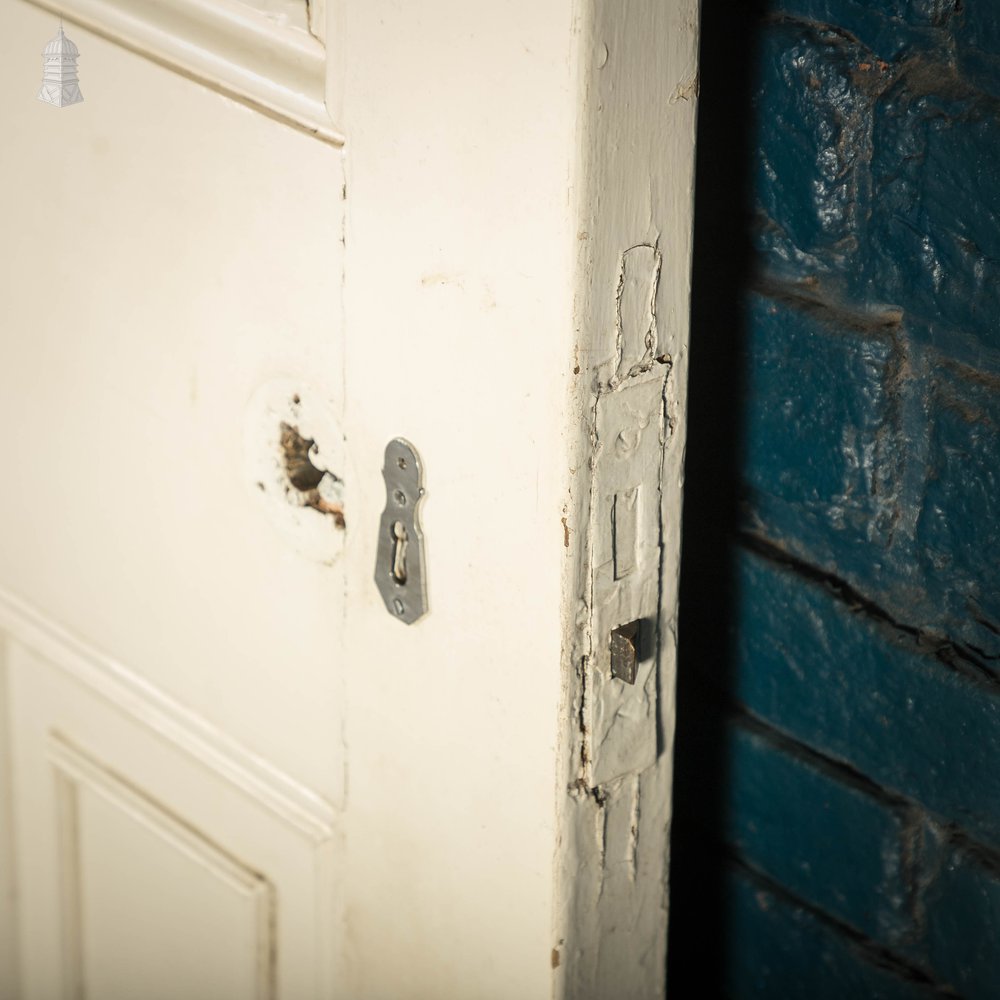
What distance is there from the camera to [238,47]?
3.53 ft

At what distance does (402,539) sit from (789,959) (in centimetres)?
61

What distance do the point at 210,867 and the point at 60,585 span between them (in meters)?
0.30

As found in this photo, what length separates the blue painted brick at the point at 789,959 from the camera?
1.35 m

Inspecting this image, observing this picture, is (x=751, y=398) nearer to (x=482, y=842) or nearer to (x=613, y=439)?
(x=613, y=439)

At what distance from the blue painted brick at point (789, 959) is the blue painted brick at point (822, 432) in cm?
35

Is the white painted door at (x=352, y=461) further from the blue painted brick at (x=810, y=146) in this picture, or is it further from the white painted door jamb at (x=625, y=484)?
the blue painted brick at (x=810, y=146)

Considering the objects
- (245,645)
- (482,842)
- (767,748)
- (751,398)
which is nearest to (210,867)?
(245,645)

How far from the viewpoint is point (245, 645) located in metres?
1.26

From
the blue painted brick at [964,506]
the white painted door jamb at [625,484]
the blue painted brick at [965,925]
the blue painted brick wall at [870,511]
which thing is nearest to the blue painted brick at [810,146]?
the blue painted brick wall at [870,511]

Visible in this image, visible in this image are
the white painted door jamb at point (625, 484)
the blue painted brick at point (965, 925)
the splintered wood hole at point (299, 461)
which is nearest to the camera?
the white painted door jamb at point (625, 484)

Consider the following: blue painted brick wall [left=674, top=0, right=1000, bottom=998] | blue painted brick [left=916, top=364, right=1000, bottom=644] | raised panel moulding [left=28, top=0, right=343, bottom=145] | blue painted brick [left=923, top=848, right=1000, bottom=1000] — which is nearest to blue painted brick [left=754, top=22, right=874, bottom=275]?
blue painted brick wall [left=674, top=0, right=1000, bottom=998]

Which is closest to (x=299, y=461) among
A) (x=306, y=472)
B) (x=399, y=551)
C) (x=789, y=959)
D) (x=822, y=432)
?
(x=306, y=472)

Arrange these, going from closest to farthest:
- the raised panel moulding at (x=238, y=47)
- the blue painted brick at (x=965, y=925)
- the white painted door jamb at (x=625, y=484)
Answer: the white painted door jamb at (x=625, y=484), the raised panel moulding at (x=238, y=47), the blue painted brick at (x=965, y=925)

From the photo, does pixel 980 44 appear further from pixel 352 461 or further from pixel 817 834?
pixel 817 834
